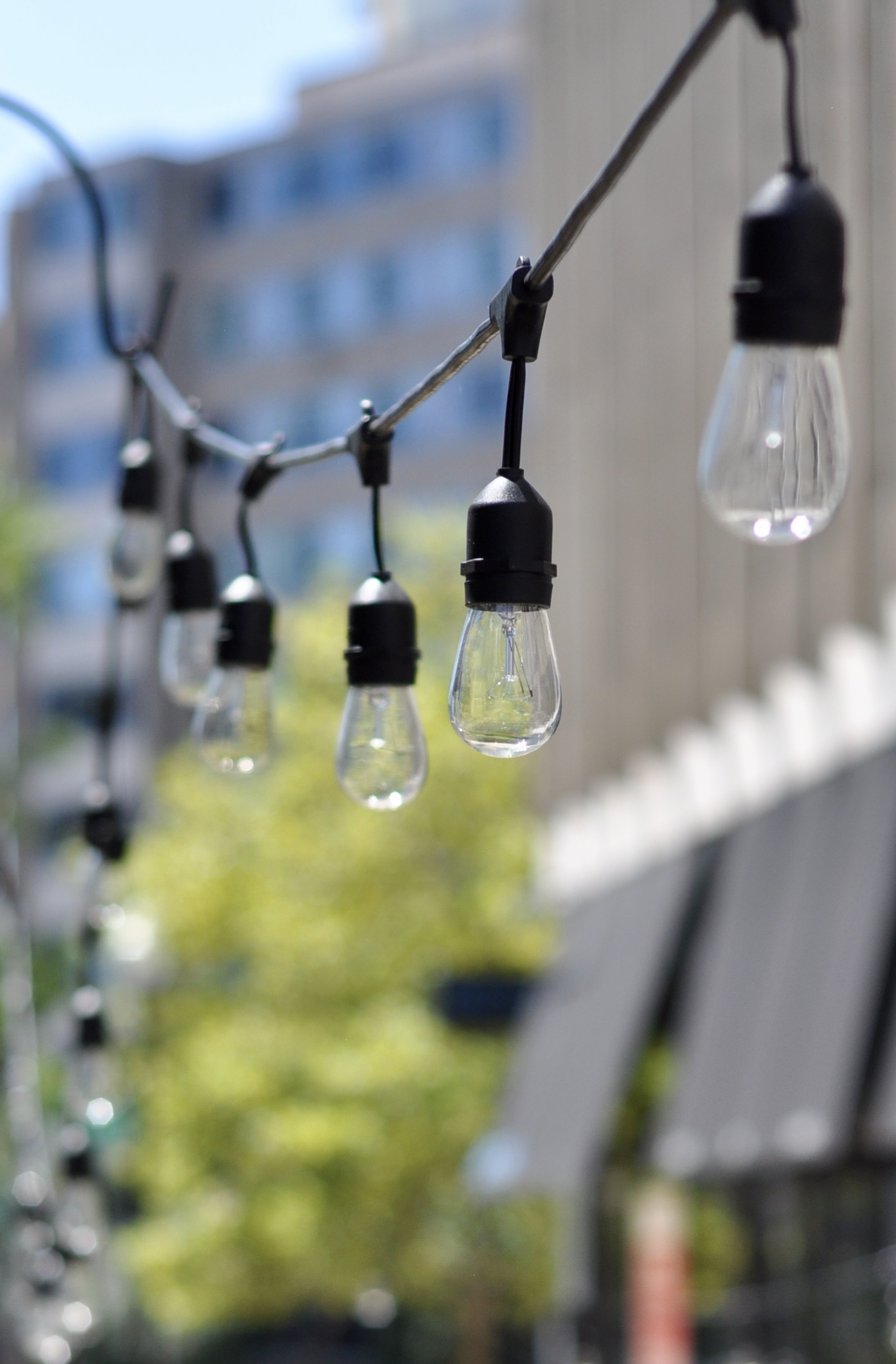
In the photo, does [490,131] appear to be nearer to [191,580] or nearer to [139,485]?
[139,485]

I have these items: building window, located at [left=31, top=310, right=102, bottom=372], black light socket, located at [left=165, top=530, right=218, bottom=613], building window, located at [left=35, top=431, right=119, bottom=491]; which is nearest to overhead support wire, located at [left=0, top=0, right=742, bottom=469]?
black light socket, located at [left=165, top=530, right=218, bottom=613]

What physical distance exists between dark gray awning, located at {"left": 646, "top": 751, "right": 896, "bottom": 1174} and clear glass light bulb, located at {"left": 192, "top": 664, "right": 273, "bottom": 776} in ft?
32.8

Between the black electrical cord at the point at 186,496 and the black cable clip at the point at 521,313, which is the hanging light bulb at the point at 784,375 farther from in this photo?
the black electrical cord at the point at 186,496

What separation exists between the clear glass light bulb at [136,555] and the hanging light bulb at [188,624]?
0.06m

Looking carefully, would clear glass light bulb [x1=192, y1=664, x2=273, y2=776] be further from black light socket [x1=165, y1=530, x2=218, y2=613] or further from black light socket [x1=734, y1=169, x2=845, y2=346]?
black light socket [x1=734, y1=169, x2=845, y2=346]

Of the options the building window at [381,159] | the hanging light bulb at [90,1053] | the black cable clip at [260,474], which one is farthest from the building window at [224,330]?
the black cable clip at [260,474]

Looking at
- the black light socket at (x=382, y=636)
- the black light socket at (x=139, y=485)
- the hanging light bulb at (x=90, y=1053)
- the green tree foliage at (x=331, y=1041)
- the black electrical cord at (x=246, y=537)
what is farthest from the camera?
the green tree foliage at (x=331, y=1041)

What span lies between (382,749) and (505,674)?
0.84m

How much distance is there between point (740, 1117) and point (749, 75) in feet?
27.4

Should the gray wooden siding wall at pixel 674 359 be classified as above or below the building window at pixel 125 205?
below

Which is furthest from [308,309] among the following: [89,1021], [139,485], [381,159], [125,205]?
[139,485]

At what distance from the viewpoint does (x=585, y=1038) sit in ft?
68.8

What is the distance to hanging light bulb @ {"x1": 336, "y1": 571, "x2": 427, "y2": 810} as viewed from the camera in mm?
3398

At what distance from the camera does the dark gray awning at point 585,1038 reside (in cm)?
1989
